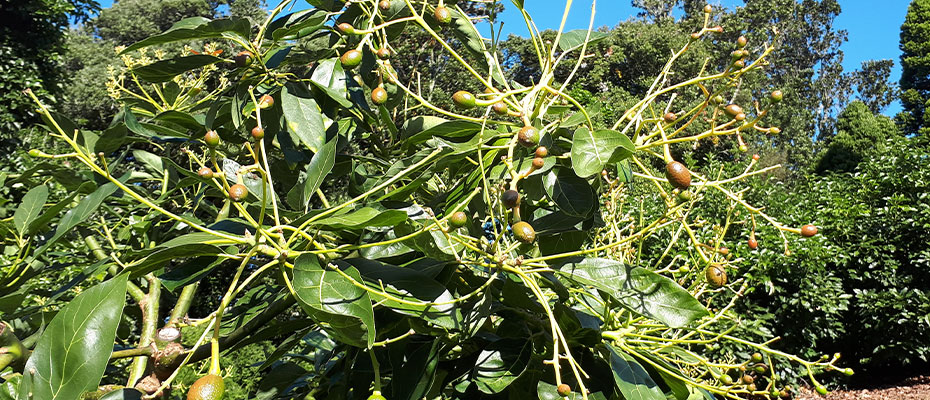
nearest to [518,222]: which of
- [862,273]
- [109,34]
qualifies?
[862,273]

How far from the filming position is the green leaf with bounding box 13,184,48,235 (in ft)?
2.94

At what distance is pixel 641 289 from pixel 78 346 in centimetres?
61

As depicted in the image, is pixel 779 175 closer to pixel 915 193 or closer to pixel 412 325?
pixel 915 193

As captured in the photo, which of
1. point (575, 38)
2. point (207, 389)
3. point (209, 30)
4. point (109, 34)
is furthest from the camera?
point (109, 34)

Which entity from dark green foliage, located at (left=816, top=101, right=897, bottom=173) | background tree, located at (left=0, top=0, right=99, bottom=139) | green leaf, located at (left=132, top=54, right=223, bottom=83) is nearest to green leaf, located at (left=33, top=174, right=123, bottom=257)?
green leaf, located at (left=132, top=54, right=223, bottom=83)

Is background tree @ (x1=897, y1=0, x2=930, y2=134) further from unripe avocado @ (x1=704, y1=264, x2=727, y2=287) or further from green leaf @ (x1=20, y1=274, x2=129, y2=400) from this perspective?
green leaf @ (x1=20, y1=274, x2=129, y2=400)

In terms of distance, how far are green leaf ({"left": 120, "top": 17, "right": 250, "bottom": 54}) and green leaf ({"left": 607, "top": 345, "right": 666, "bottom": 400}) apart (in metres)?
0.67

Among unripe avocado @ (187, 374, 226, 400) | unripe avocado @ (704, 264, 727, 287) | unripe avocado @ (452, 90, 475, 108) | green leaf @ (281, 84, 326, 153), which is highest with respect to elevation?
unripe avocado @ (452, 90, 475, 108)

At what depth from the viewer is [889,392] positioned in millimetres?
5770

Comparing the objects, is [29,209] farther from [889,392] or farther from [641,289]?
[889,392]

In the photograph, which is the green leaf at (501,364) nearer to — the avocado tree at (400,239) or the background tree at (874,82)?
the avocado tree at (400,239)

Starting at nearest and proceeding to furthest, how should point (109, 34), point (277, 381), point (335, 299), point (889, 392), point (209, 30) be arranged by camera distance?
point (335, 299) → point (209, 30) → point (277, 381) → point (889, 392) → point (109, 34)

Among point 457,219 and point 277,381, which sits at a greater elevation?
point 457,219

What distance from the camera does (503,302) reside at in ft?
2.79
